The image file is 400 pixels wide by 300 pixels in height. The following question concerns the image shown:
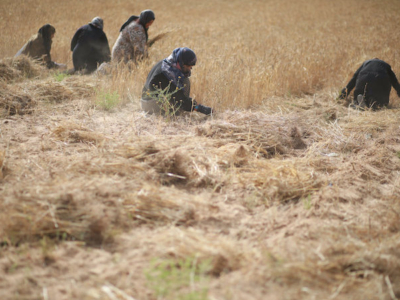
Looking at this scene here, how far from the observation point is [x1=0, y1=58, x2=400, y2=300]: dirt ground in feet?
5.47

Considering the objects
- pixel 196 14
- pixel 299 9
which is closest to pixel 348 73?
pixel 196 14

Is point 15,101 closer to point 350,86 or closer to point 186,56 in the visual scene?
point 186,56

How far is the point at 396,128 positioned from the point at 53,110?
166 inches

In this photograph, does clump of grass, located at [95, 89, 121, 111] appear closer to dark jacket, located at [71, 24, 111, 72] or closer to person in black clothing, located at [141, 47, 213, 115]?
person in black clothing, located at [141, 47, 213, 115]

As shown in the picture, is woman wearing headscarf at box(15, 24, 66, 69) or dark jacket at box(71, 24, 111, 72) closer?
woman wearing headscarf at box(15, 24, 66, 69)

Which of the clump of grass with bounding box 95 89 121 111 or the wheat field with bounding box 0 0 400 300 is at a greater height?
the clump of grass with bounding box 95 89 121 111

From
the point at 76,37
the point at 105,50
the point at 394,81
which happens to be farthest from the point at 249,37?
the point at 394,81

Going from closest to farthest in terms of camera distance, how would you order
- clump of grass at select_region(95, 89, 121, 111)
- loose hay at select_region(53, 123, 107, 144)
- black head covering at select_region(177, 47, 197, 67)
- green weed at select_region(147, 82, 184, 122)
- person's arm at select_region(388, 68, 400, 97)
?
loose hay at select_region(53, 123, 107, 144)
green weed at select_region(147, 82, 184, 122)
black head covering at select_region(177, 47, 197, 67)
clump of grass at select_region(95, 89, 121, 111)
person's arm at select_region(388, 68, 400, 97)

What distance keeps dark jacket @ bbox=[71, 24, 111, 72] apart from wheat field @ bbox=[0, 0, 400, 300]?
2.96 feet

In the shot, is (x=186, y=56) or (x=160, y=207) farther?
(x=186, y=56)

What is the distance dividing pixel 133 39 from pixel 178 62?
2195mm

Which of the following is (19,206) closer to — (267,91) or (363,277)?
(363,277)

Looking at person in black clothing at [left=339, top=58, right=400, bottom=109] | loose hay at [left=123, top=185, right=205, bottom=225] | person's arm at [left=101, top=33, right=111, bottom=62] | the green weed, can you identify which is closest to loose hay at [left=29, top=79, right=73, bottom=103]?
the green weed

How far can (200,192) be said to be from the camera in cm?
256
